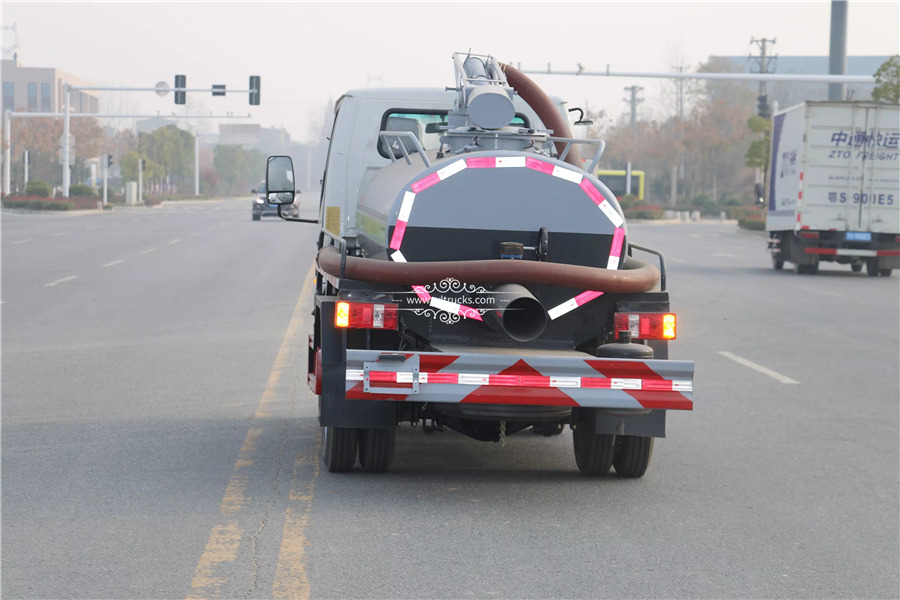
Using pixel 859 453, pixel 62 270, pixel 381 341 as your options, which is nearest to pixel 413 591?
pixel 381 341

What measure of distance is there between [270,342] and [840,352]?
22.0 feet

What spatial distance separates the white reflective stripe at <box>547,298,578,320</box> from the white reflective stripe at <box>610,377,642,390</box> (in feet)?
1.97

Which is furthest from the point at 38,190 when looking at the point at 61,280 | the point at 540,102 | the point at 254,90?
the point at 540,102

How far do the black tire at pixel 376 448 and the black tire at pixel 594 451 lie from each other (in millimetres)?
1130

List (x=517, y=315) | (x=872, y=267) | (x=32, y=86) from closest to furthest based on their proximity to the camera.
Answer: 1. (x=517, y=315)
2. (x=872, y=267)
3. (x=32, y=86)

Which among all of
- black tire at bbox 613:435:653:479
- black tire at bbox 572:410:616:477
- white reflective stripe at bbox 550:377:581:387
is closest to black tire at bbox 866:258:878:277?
black tire at bbox 613:435:653:479

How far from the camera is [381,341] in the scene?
695 centimetres

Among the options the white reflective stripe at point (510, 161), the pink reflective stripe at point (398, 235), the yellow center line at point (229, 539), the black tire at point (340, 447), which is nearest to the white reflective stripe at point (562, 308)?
the white reflective stripe at point (510, 161)

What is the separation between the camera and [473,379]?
6371 mm

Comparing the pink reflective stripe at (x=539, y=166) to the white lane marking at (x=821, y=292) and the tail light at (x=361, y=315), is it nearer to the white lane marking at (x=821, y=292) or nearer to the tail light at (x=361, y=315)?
the tail light at (x=361, y=315)

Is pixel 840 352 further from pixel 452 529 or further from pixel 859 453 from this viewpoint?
pixel 452 529

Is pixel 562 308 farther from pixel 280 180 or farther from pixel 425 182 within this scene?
pixel 280 180

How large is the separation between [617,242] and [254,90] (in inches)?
1870

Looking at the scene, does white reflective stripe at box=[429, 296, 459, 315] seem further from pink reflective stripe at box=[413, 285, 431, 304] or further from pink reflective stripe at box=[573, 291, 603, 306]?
pink reflective stripe at box=[573, 291, 603, 306]
